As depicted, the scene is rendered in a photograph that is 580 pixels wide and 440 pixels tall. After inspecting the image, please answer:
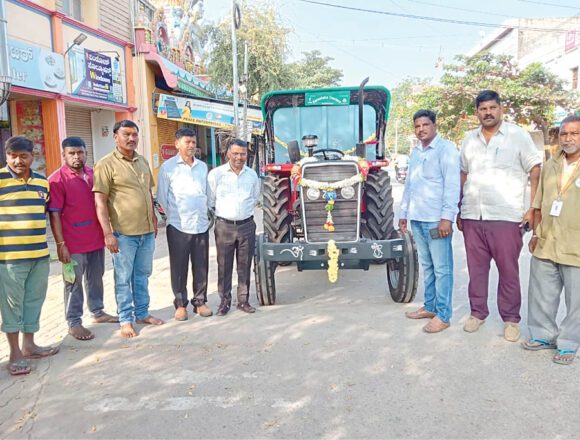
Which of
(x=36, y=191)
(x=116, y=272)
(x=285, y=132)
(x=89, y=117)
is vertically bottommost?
(x=116, y=272)

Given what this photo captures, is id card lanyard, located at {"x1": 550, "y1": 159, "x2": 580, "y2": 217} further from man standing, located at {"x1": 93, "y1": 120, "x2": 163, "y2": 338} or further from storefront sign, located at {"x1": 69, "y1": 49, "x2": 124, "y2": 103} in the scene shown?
storefront sign, located at {"x1": 69, "y1": 49, "x2": 124, "y2": 103}

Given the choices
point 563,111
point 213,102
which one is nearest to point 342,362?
point 213,102

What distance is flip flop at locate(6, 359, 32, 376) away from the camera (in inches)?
151

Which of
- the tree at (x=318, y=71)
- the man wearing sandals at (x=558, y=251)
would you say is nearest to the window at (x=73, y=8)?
the man wearing sandals at (x=558, y=251)

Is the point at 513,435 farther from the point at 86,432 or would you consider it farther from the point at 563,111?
the point at 563,111

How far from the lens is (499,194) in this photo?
416 cm

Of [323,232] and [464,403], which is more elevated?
[323,232]

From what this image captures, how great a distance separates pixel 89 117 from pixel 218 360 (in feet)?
36.9

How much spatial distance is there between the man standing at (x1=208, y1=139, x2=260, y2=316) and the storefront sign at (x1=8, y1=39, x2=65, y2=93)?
609 centimetres

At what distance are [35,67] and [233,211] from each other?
6.94 meters

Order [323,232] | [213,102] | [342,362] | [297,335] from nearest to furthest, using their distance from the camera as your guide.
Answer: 1. [342,362]
2. [297,335]
3. [323,232]
4. [213,102]

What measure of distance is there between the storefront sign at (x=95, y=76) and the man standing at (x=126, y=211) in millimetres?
7533

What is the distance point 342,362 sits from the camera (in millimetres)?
3906

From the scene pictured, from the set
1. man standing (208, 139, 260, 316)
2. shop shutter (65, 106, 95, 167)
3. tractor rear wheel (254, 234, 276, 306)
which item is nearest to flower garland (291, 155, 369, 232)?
man standing (208, 139, 260, 316)
